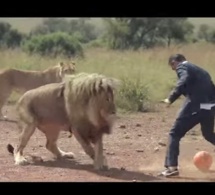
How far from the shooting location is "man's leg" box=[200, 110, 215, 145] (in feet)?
30.0

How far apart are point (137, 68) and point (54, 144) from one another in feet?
42.9

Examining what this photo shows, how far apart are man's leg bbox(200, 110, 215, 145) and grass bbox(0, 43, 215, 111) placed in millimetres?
6569

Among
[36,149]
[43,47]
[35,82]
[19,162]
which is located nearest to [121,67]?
[35,82]

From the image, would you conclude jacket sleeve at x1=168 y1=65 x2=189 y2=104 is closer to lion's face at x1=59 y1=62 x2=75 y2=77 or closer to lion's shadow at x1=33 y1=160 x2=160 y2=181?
lion's shadow at x1=33 y1=160 x2=160 y2=181

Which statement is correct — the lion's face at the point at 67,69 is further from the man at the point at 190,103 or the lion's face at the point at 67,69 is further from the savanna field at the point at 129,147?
the man at the point at 190,103

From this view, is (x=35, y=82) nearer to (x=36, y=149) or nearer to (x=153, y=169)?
(x=36, y=149)

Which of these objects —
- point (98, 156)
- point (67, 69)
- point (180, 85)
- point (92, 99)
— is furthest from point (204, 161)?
point (67, 69)

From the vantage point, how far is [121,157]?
1055cm

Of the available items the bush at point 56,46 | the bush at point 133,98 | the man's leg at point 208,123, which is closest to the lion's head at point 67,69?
the bush at point 133,98

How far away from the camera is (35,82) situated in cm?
1591

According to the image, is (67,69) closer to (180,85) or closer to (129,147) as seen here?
(129,147)

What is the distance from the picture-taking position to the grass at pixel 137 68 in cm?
1644

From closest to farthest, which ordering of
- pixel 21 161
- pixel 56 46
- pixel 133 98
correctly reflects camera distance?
pixel 21 161 → pixel 133 98 → pixel 56 46

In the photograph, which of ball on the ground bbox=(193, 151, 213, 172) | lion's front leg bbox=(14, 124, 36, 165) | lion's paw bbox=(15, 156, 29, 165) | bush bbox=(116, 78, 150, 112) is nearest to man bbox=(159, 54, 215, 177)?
ball on the ground bbox=(193, 151, 213, 172)
